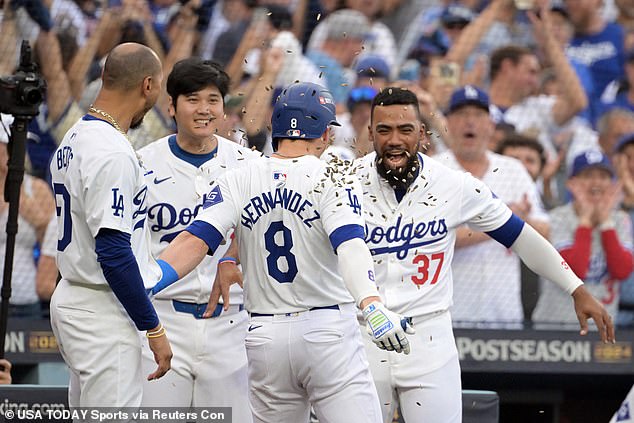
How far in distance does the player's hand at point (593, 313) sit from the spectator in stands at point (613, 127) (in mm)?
3344

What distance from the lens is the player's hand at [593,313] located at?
4953 millimetres

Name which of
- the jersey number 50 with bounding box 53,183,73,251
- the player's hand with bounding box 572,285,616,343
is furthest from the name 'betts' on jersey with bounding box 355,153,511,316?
the jersey number 50 with bounding box 53,183,73,251

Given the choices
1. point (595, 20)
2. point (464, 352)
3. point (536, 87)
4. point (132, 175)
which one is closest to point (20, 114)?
point (132, 175)

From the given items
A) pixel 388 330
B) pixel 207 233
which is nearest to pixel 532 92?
pixel 207 233

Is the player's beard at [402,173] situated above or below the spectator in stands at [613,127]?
below

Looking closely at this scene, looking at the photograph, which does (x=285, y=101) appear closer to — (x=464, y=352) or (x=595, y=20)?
(x=464, y=352)

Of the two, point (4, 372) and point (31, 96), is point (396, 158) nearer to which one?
point (31, 96)

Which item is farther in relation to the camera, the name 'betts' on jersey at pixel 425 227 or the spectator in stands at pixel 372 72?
the spectator in stands at pixel 372 72

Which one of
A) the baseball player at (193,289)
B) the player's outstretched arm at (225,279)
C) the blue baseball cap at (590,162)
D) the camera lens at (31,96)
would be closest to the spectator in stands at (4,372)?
the baseball player at (193,289)

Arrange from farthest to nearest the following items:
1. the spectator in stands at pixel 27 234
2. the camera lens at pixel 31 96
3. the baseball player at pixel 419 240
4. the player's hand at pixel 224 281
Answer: the spectator in stands at pixel 27 234 < the camera lens at pixel 31 96 < the baseball player at pixel 419 240 < the player's hand at pixel 224 281

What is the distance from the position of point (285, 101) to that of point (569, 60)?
4.67 m

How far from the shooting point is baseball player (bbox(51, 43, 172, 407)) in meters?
3.98

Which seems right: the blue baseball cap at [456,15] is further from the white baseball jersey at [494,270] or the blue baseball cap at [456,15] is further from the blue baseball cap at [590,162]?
the white baseball jersey at [494,270]

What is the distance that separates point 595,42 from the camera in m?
8.81
